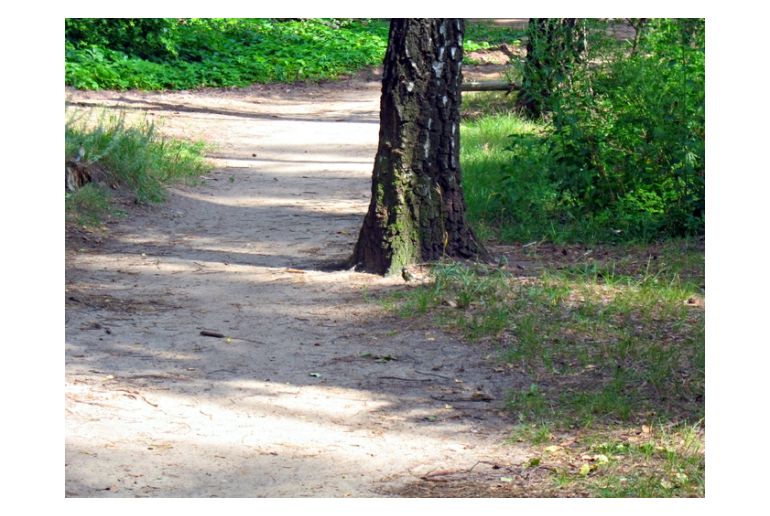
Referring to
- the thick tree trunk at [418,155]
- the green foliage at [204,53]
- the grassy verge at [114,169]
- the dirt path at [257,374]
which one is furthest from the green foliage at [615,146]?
the green foliage at [204,53]

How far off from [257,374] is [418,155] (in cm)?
206

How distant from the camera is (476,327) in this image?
18.0 feet

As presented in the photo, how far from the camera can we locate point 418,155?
6363 millimetres

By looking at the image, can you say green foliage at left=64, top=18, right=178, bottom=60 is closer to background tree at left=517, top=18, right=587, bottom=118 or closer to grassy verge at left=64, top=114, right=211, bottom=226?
grassy verge at left=64, top=114, right=211, bottom=226

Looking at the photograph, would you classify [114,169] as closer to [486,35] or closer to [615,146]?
[615,146]

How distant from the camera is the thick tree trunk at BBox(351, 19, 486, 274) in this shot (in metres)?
6.25

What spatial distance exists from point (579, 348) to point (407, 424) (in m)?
1.25

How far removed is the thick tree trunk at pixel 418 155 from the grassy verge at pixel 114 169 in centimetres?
277

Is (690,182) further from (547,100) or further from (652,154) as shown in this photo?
(547,100)

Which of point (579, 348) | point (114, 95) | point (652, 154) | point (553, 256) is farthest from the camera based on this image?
point (114, 95)

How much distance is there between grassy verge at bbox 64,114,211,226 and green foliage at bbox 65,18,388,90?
6455 mm

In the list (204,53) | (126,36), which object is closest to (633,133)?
(204,53)

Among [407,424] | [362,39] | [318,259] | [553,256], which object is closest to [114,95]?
[362,39]

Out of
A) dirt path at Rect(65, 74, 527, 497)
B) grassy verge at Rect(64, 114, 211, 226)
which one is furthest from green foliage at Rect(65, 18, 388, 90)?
dirt path at Rect(65, 74, 527, 497)
